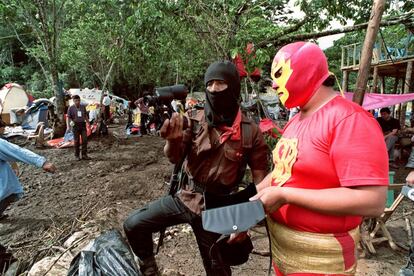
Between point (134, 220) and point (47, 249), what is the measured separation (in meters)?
1.38

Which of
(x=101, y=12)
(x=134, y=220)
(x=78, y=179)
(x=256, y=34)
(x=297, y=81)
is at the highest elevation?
(x=101, y=12)

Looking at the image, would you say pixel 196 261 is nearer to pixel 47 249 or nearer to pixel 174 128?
pixel 47 249

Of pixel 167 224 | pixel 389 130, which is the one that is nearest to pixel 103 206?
pixel 167 224

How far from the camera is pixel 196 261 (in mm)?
3645

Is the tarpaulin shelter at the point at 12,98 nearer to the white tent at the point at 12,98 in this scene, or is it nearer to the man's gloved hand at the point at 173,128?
the white tent at the point at 12,98

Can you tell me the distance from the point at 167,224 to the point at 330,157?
141 cm

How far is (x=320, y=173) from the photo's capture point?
126 cm

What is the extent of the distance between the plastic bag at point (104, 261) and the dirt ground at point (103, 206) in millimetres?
1018

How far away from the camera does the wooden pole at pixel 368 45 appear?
244cm

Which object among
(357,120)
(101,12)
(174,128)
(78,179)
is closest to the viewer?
(357,120)

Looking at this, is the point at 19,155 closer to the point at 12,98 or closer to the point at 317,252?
the point at 317,252

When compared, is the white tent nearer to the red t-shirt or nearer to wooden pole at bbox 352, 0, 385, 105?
wooden pole at bbox 352, 0, 385, 105

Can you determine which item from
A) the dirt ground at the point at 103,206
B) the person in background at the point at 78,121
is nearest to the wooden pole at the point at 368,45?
the dirt ground at the point at 103,206

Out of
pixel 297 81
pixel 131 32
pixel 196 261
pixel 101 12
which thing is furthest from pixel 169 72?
pixel 297 81
